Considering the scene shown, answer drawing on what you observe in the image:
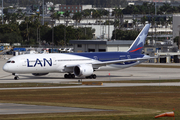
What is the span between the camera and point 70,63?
61500mm

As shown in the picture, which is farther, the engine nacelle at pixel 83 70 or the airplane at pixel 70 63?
the engine nacelle at pixel 83 70

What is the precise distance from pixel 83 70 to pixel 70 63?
9.92 feet

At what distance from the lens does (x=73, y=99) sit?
130 ft

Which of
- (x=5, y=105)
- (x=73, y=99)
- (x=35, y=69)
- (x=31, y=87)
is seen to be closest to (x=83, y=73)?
(x=35, y=69)

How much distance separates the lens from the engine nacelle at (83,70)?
59.7 metres

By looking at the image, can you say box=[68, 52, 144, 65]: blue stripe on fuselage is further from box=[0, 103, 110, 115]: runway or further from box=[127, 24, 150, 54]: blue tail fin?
box=[0, 103, 110, 115]: runway

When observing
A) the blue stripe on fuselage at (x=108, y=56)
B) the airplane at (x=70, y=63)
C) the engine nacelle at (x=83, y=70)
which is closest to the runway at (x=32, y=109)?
the airplane at (x=70, y=63)

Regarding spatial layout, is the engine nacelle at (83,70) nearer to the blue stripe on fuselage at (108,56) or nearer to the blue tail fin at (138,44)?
the blue stripe on fuselage at (108,56)

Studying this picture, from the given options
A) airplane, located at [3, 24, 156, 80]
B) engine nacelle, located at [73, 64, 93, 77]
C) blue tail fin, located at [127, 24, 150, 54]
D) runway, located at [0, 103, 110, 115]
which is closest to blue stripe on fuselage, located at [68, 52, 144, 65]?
airplane, located at [3, 24, 156, 80]

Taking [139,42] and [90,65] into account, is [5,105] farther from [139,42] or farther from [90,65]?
[139,42]

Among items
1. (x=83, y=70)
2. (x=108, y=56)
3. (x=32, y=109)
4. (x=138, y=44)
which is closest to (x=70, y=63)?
(x=83, y=70)

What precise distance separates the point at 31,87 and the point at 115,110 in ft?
67.5

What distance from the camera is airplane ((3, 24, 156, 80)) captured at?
190 feet

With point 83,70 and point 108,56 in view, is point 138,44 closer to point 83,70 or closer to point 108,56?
point 108,56
